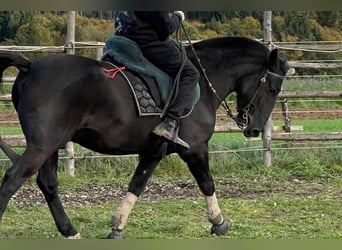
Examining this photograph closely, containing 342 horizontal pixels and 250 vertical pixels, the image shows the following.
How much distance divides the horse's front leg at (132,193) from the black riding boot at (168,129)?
1.15 ft

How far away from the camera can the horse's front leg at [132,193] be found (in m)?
4.22

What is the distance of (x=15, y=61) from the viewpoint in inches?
140

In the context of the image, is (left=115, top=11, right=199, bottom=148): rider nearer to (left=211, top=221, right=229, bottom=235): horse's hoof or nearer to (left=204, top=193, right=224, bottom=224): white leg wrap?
(left=204, top=193, right=224, bottom=224): white leg wrap

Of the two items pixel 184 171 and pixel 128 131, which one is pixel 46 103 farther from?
pixel 184 171

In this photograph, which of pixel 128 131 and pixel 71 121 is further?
pixel 128 131

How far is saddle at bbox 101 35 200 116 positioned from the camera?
12.6ft

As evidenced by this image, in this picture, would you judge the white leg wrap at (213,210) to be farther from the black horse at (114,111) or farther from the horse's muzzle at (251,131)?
the horse's muzzle at (251,131)

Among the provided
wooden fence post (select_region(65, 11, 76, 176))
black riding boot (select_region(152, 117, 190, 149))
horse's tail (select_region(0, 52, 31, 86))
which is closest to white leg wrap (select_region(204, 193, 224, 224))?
black riding boot (select_region(152, 117, 190, 149))

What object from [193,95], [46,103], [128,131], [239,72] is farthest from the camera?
[239,72]

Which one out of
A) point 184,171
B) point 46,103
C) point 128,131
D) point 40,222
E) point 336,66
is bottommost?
point 184,171

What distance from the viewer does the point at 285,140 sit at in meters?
7.81

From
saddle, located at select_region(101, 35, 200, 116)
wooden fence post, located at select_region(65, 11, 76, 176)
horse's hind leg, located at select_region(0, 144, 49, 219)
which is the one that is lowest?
wooden fence post, located at select_region(65, 11, 76, 176)

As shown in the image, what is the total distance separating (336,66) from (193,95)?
4251 millimetres

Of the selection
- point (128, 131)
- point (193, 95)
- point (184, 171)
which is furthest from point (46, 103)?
point (184, 171)
